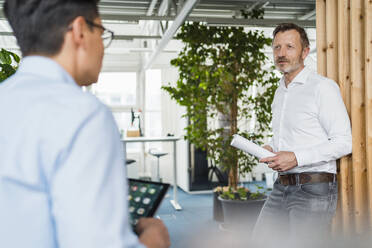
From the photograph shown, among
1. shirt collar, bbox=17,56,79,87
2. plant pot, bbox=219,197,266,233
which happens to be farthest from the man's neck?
plant pot, bbox=219,197,266,233

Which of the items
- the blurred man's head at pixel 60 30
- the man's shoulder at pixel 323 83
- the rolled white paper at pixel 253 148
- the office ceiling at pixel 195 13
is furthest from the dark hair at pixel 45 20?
the office ceiling at pixel 195 13

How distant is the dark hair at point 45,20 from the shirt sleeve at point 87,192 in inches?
8.5

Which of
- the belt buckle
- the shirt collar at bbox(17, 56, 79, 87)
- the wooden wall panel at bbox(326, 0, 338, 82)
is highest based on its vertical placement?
the wooden wall panel at bbox(326, 0, 338, 82)

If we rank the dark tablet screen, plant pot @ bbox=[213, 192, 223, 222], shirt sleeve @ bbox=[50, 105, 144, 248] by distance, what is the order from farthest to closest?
plant pot @ bbox=[213, 192, 223, 222] < the dark tablet screen < shirt sleeve @ bbox=[50, 105, 144, 248]

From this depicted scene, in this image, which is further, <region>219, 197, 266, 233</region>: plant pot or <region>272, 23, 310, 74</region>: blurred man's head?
<region>219, 197, 266, 233</region>: plant pot

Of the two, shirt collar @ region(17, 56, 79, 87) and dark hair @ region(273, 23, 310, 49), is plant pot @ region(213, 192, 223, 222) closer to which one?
dark hair @ region(273, 23, 310, 49)

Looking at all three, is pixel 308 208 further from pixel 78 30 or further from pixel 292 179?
pixel 78 30

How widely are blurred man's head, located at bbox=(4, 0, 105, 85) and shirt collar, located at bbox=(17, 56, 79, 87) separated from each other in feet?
0.06

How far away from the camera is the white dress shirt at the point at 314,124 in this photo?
2.13 m

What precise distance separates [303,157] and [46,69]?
166cm

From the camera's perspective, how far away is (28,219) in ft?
2.27

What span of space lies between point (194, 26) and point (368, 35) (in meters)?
2.51

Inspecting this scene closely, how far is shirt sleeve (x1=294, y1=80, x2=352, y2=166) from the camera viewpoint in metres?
2.12

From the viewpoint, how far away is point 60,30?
79 centimetres
